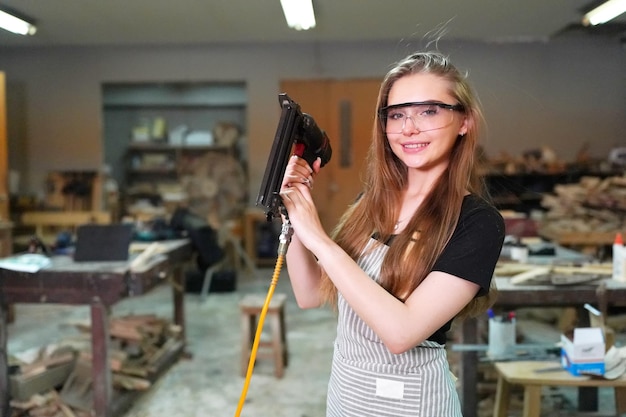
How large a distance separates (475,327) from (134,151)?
636cm

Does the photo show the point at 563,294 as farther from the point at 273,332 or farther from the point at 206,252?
the point at 206,252

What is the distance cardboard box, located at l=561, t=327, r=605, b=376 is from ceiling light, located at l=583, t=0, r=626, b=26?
3800 mm

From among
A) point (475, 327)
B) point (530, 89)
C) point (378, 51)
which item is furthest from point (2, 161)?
point (530, 89)

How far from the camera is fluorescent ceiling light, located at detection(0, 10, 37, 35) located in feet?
16.8

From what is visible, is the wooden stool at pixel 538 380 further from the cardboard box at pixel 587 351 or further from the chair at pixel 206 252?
the chair at pixel 206 252

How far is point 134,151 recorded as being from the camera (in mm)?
7828

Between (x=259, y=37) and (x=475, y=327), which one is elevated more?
(x=259, y=37)

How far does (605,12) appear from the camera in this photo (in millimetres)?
5242

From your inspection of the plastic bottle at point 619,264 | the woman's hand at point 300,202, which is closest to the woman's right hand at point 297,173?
the woman's hand at point 300,202

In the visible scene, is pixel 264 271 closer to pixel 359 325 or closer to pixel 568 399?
pixel 568 399

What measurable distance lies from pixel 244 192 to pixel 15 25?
2.88 m

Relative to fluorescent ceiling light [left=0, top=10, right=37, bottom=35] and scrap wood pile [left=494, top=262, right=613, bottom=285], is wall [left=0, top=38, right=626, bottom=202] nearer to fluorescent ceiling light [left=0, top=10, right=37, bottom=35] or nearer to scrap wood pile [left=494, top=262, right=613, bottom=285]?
fluorescent ceiling light [left=0, top=10, right=37, bottom=35]

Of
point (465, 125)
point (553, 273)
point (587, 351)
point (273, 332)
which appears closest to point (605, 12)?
point (553, 273)

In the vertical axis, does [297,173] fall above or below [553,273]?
above
